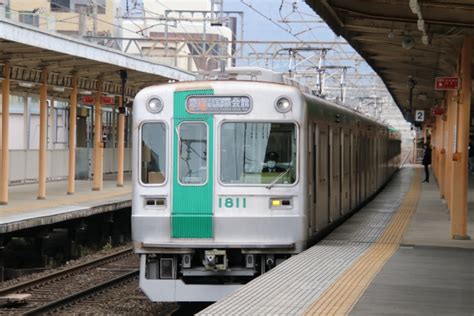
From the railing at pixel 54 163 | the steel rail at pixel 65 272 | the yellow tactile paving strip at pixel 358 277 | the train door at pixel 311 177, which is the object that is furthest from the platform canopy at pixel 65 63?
the steel rail at pixel 65 272

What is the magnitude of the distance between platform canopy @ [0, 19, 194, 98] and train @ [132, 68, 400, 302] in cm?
251

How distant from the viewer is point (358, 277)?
8.72 metres

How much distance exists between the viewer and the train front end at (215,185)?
989 centimetres

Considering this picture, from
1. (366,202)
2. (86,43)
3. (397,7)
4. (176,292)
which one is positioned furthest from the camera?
(366,202)

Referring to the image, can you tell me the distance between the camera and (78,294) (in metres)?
12.2

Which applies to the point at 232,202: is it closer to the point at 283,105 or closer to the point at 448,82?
the point at 283,105

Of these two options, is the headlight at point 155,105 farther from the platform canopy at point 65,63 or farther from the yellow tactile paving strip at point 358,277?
the yellow tactile paving strip at point 358,277

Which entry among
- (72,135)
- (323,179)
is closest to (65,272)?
(323,179)

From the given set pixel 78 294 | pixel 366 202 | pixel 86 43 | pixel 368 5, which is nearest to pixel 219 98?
pixel 368 5

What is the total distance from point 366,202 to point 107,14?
24.4m

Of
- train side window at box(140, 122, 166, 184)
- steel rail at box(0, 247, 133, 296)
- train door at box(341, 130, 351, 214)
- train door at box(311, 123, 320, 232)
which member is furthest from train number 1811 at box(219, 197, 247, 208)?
train door at box(341, 130, 351, 214)

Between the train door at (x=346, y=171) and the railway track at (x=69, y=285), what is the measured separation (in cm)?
361

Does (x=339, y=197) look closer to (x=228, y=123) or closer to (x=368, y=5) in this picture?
(x=368, y=5)

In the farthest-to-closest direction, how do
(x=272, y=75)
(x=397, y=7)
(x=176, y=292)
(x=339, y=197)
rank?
(x=339, y=197) → (x=397, y=7) → (x=272, y=75) → (x=176, y=292)
